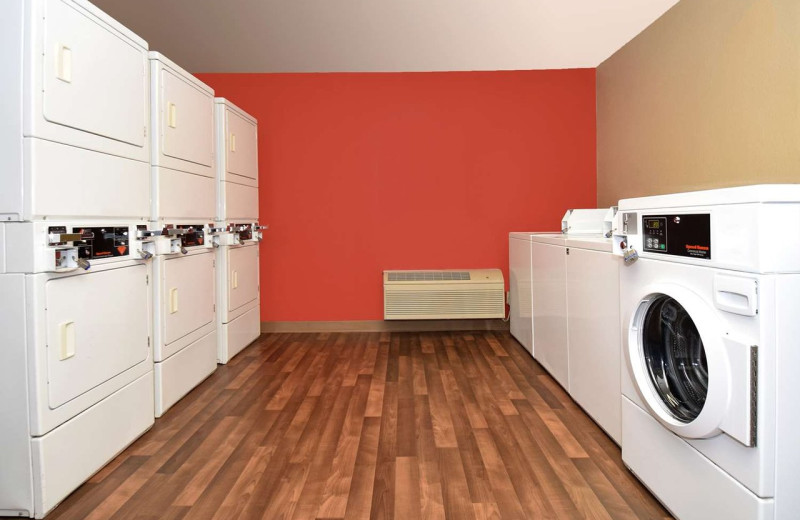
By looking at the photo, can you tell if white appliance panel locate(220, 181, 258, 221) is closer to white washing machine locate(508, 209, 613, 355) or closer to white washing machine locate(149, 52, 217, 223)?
white washing machine locate(149, 52, 217, 223)

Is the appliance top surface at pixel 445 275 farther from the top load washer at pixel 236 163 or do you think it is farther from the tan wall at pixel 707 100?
the top load washer at pixel 236 163

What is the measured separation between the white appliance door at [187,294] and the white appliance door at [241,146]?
82 centimetres

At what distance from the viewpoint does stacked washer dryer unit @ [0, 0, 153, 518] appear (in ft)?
5.71

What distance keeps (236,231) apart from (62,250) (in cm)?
213

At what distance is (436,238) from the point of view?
489 centimetres

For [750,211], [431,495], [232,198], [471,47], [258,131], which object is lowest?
[431,495]

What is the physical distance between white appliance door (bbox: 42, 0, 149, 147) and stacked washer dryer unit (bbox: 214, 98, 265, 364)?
3.96 ft

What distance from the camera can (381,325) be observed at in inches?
193

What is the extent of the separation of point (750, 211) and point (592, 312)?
1263 millimetres

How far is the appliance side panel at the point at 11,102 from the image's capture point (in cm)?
172

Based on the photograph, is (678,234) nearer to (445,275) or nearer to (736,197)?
(736,197)

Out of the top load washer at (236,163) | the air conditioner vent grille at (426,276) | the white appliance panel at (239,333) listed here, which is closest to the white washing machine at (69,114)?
the top load washer at (236,163)

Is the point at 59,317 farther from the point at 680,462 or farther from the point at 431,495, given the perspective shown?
the point at 680,462

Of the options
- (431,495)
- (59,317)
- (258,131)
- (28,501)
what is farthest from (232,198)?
(431,495)
